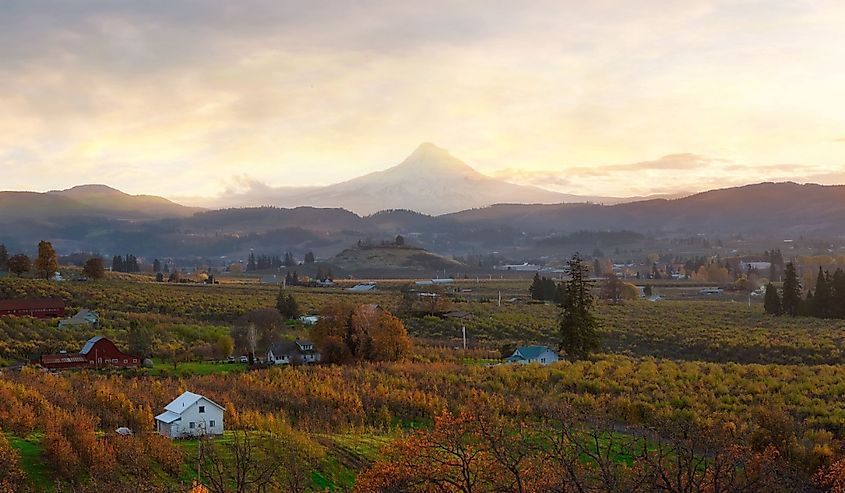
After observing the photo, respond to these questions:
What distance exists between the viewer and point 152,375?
120 feet

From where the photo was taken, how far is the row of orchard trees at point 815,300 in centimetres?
6575

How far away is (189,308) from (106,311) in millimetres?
7617

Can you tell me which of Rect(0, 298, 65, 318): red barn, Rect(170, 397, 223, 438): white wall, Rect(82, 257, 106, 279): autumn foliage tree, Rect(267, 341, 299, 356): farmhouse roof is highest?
Rect(82, 257, 106, 279): autumn foliage tree

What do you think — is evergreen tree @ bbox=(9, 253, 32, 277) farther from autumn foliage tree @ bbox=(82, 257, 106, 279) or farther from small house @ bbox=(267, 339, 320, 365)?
small house @ bbox=(267, 339, 320, 365)

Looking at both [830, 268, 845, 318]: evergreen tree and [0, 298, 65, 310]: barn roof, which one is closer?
[0, 298, 65, 310]: barn roof

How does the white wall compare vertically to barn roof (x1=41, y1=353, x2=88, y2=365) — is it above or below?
above

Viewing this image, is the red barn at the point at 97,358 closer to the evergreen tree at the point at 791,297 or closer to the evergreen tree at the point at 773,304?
the evergreen tree at the point at 773,304

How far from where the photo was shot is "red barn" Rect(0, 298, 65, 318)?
54.8m

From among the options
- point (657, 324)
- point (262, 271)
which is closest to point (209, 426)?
point (657, 324)

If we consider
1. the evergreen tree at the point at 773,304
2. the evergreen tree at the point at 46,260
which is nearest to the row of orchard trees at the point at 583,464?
the evergreen tree at the point at 773,304

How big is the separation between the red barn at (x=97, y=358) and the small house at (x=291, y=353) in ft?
23.8

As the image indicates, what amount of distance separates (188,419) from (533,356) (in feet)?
78.5

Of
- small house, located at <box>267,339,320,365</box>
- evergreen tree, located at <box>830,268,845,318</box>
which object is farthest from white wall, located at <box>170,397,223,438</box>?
evergreen tree, located at <box>830,268,845,318</box>

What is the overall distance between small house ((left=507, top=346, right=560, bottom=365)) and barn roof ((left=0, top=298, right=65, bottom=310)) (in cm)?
3687
